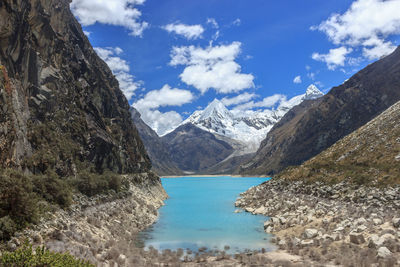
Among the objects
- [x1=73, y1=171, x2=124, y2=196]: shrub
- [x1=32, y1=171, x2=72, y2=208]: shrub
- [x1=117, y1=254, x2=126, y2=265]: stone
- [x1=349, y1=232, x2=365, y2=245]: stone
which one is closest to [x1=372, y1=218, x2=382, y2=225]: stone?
[x1=349, y1=232, x2=365, y2=245]: stone

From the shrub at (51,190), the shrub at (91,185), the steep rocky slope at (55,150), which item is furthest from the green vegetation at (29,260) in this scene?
the shrub at (91,185)

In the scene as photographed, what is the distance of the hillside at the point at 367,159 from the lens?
41.8m

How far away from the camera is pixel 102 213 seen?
33656 mm

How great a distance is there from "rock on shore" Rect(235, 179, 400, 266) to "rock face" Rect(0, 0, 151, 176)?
28.0m

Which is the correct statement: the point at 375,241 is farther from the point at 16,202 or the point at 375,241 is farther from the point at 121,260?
the point at 16,202

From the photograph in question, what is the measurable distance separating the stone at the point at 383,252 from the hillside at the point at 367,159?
769 inches

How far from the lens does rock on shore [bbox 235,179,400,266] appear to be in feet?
71.1

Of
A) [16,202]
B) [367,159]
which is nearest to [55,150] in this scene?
[16,202]

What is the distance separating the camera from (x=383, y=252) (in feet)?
67.2

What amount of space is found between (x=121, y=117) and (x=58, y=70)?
3474 centimetres

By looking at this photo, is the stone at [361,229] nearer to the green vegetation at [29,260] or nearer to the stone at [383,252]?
the stone at [383,252]

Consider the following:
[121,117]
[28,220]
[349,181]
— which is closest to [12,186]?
[28,220]

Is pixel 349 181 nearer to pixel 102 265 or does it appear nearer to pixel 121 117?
pixel 102 265

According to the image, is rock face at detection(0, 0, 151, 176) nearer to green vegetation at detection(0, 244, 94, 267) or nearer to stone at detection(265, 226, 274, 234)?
green vegetation at detection(0, 244, 94, 267)
